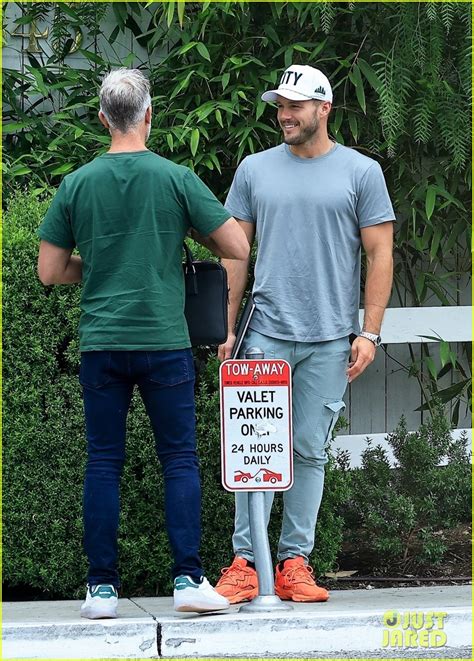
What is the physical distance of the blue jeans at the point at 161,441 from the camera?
410 centimetres

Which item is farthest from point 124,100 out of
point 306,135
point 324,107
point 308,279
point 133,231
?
point 308,279

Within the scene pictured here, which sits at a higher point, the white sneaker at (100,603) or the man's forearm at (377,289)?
the man's forearm at (377,289)

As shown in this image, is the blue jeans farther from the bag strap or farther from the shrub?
the shrub

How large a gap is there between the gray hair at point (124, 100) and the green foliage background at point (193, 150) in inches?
34.7

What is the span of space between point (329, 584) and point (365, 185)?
6.20 feet

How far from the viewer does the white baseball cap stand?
4.44 metres

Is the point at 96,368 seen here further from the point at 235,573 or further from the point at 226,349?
the point at 235,573

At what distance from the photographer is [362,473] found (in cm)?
552

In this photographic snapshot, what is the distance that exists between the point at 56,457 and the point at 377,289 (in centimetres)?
150

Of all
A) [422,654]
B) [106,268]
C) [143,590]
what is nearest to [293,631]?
[422,654]

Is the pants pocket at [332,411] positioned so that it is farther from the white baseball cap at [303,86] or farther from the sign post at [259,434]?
the white baseball cap at [303,86]

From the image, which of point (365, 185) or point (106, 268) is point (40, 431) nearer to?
point (106, 268)

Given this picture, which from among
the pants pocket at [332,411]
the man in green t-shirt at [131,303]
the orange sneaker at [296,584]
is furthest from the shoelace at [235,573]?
the pants pocket at [332,411]

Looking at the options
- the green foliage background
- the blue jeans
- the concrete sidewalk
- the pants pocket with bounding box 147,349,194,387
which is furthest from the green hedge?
the pants pocket with bounding box 147,349,194,387
